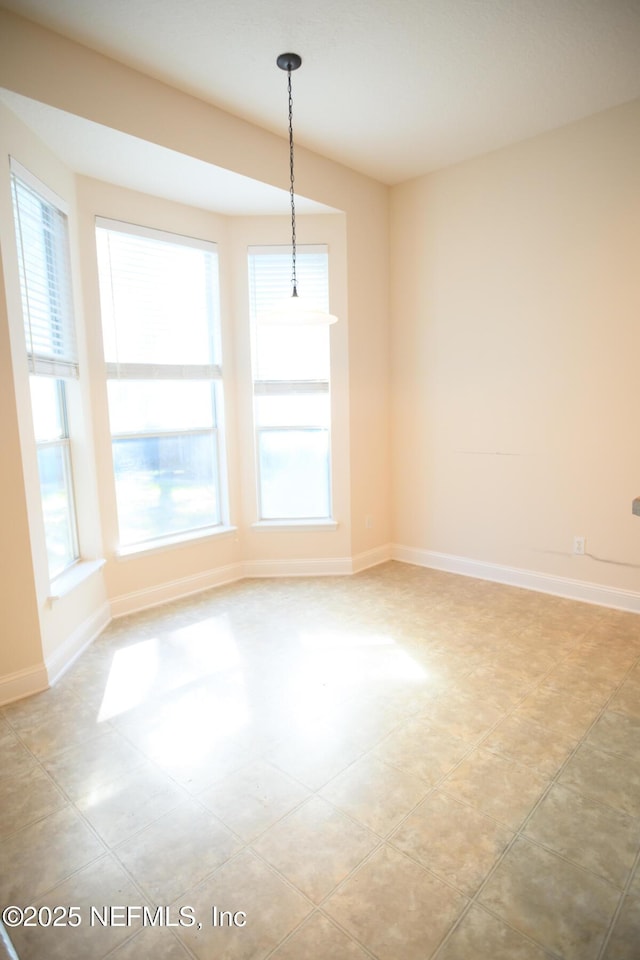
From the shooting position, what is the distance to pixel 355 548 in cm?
438

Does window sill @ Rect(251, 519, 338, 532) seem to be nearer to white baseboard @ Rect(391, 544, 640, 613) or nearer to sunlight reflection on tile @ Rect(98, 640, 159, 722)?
white baseboard @ Rect(391, 544, 640, 613)

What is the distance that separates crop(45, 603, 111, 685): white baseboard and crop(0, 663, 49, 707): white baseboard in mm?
44

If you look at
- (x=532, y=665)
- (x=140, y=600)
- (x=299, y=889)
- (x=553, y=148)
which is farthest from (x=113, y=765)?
(x=553, y=148)

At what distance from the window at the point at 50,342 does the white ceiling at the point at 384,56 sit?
0.84 metres

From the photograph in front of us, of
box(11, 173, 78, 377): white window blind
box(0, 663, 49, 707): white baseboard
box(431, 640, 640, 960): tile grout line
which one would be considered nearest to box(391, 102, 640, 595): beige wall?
box(431, 640, 640, 960): tile grout line

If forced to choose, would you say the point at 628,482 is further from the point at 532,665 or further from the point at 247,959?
the point at 247,959

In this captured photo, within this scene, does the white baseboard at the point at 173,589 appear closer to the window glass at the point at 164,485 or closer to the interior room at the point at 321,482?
the interior room at the point at 321,482

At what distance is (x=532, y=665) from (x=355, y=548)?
1858 millimetres

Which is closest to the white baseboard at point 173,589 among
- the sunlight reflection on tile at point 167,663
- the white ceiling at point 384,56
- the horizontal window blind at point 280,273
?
the sunlight reflection on tile at point 167,663

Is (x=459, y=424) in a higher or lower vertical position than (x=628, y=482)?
higher

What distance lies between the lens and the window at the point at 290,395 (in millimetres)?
4039

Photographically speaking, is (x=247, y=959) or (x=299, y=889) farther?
(x=299, y=889)

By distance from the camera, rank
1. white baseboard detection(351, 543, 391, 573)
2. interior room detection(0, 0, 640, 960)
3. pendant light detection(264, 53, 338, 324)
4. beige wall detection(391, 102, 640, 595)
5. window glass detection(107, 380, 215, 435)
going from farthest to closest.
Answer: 1. white baseboard detection(351, 543, 391, 573)
2. window glass detection(107, 380, 215, 435)
3. beige wall detection(391, 102, 640, 595)
4. pendant light detection(264, 53, 338, 324)
5. interior room detection(0, 0, 640, 960)

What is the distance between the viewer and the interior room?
1.62 m
